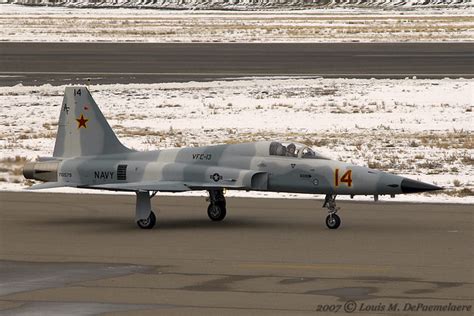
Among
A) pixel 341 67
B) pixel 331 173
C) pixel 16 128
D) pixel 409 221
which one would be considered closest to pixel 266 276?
pixel 331 173

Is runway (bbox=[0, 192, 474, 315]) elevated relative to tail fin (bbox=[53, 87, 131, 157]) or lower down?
lower down

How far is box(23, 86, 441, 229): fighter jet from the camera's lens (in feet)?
80.5

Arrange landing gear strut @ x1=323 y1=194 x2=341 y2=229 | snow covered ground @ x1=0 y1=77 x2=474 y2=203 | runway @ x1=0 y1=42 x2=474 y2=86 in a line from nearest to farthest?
landing gear strut @ x1=323 y1=194 x2=341 y2=229, snow covered ground @ x1=0 y1=77 x2=474 y2=203, runway @ x1=0 y1=42 x2=474 y2=86

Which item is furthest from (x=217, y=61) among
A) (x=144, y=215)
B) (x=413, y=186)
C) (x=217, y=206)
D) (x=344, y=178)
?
(x=413, y=186)

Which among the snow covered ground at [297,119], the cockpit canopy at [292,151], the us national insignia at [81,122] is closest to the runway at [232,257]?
the cockpit canopy at [292,151]

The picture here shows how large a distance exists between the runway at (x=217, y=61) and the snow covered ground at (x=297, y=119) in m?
4.97

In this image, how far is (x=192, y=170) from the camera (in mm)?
25750

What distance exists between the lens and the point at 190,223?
86.5 feet

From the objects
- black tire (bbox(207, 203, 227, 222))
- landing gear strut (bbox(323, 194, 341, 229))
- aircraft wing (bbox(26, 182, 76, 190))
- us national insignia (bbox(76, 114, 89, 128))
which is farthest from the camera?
us national insignia (bbox(76, 114, 89, 128))

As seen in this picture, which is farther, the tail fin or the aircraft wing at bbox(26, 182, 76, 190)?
the tail fin

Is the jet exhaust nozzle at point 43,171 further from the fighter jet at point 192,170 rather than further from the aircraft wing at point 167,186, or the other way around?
the aircraft wing at point 167,186

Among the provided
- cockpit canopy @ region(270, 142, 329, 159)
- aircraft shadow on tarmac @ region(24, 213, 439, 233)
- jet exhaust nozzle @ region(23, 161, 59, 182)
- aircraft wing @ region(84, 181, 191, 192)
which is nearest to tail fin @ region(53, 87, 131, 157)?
jet exhaust nozzle @ region(23, 161, 59, 182)

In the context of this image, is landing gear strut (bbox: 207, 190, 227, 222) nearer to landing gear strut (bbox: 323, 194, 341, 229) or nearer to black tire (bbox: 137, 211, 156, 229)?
black tire (bbox: 137, 211, 156, 229)

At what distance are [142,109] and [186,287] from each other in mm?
33103
